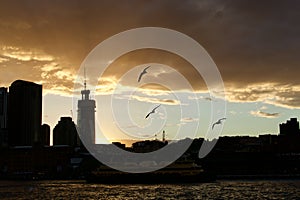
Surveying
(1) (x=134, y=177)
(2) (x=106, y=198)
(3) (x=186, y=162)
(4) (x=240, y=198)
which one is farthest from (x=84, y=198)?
(3) (x=186, y=162)

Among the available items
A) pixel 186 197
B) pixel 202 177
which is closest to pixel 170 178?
pixel 202 177

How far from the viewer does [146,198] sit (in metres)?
88.6

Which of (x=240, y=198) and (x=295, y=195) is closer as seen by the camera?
(x=240, y=198)

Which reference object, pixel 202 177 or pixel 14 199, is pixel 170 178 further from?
pixel 14 199

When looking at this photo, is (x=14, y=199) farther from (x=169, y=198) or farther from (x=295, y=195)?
(x=295, y=195)

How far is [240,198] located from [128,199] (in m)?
20.1

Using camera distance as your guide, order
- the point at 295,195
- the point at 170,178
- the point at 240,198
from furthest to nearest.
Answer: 1. the point at 170,178
2. the point at 295,195
3. the point at 240,198

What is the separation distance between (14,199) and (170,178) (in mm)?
66150

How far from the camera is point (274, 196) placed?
90.2 m

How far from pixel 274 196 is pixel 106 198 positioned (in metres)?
31.3

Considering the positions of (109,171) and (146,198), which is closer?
(146,198)

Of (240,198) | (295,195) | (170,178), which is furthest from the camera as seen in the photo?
(170,178)

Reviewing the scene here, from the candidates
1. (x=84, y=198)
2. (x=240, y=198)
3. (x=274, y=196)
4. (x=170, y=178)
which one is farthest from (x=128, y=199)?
(x=170, y=178)

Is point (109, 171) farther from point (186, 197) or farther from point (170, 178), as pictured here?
point (186, 197)
